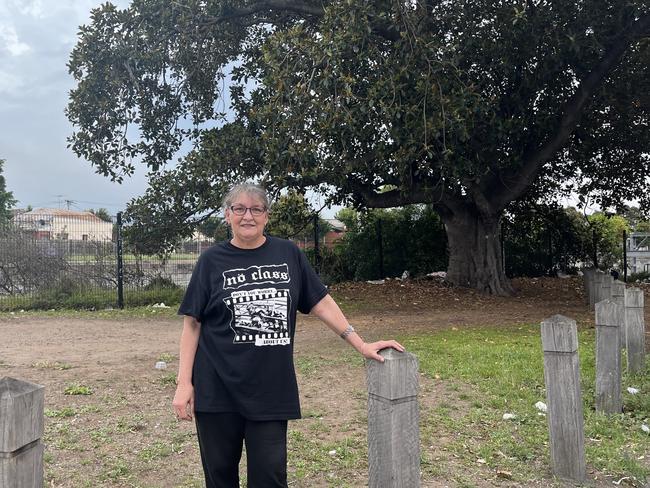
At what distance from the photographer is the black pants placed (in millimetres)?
2729

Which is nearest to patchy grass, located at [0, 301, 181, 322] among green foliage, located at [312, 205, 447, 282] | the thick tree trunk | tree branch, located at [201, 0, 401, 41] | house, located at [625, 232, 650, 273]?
tree branch, located at [201, 0, 401, 41]

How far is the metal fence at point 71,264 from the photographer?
1417cm

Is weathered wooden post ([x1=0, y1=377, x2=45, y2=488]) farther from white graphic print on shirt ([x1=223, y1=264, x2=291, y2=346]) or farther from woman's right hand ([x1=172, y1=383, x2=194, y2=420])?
white graphic print on shirt ([x1=223, y1=264, x2=291, y2=346])

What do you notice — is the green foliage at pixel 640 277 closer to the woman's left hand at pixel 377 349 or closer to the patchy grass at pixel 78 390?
the patchy grass at pixel 78 390

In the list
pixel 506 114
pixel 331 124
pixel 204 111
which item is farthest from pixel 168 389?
pixel 506 114

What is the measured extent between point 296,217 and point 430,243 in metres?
7.97

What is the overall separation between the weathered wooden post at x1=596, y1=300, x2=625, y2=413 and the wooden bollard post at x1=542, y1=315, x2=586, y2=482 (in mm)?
1319

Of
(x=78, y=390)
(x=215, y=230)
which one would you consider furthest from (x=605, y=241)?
(x=78, y=390)

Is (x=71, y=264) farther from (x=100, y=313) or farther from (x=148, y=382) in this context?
(x=148, y=382)

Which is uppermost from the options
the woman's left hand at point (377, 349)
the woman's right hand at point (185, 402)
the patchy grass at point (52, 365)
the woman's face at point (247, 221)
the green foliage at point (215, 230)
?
the green foliage at point (215, 230)

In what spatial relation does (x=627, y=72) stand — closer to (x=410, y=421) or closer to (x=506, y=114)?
(x=506, y=114)

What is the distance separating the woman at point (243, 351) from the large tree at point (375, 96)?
6.42m

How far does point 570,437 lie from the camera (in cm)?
397

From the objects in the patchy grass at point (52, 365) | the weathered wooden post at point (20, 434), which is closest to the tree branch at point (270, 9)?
the patchy grass at point (52, 365)
